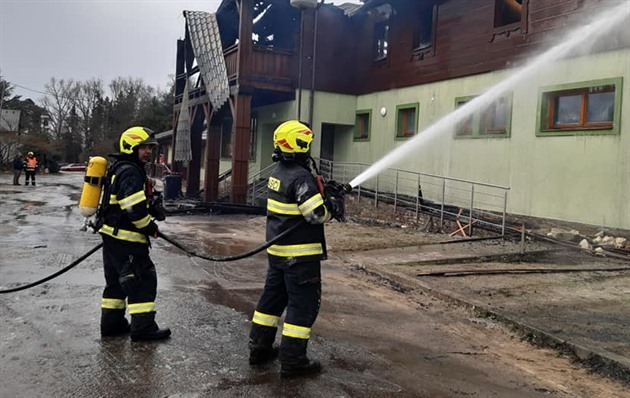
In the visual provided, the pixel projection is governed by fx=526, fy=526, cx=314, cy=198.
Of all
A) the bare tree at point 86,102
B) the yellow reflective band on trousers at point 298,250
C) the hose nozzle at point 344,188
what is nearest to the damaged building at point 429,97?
the hose nozzle at point 344,188

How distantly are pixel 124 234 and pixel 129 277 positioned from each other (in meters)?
0.38

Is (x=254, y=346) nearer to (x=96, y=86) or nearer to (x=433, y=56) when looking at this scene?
(x=433, y=56)

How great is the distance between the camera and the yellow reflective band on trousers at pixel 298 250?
4.15m

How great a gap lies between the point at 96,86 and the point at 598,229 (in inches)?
3237

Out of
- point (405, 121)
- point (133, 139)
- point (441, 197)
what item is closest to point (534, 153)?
point (441, 197)

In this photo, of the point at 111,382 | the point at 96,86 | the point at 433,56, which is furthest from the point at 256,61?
the point at 96,86

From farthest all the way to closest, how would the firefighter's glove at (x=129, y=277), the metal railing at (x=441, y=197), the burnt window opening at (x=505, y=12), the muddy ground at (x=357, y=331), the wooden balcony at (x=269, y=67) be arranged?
the wooden balcony at (x=269, y=67), the burnt window opening at (x=505, y=12), the metal railing at (x=441, y=197), the firefighter's glove at (x=129, y=277), the muddy ground at (x=357, y=331)

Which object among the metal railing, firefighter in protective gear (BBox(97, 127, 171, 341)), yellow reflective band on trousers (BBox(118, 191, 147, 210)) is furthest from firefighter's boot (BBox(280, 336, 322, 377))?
the metal railing

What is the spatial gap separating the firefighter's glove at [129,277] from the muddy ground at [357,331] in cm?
49

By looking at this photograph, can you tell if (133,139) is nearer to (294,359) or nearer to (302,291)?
(302,291)

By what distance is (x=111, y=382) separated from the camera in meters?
3.75

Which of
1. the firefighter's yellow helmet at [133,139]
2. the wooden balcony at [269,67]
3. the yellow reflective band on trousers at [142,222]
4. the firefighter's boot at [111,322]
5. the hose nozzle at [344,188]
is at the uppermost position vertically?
the wooden balcony at [269,67]

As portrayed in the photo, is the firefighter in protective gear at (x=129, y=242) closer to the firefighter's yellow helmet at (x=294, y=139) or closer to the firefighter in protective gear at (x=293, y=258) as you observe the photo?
the firefighter in protective gear at (x=293, y=258)

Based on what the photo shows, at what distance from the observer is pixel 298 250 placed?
4.15 meters
